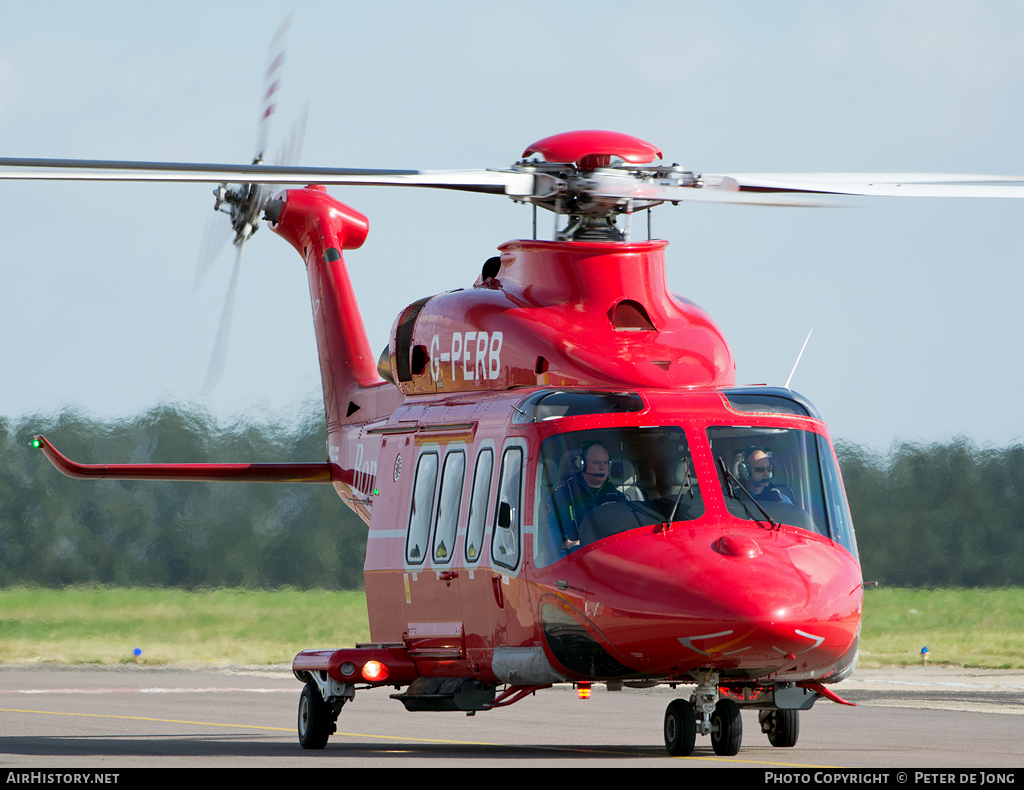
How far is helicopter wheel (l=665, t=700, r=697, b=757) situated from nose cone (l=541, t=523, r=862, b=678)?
1045 mm

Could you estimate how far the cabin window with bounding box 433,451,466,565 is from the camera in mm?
12453

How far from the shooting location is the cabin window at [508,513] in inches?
456

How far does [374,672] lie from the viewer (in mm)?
12492

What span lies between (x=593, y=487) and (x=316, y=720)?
340 centimetres

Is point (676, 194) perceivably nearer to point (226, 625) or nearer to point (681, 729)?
point (681, 729)

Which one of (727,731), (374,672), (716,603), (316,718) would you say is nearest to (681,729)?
(727,731)

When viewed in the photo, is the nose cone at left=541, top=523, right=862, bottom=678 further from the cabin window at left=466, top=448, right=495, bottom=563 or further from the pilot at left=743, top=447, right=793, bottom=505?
the cabin window at left=466, top=448, right=495, bottom=563

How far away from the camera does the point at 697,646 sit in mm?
10570

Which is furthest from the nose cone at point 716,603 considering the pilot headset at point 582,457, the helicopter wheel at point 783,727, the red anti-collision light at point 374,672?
the helicopter wheel at point 783,727

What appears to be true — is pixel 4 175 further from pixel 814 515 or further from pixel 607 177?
pixel 814 515

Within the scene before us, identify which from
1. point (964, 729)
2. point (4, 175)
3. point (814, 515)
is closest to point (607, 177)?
point (814, 515)

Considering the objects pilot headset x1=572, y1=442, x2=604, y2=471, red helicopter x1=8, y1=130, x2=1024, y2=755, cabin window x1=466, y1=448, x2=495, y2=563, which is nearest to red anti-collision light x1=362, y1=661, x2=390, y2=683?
red helicopter x1=8, y1=130, x2=1024, y2=755
